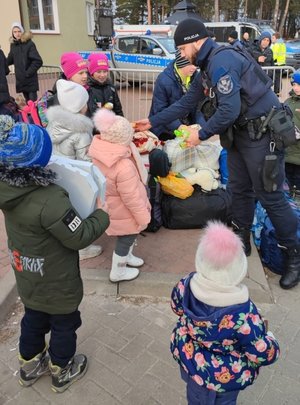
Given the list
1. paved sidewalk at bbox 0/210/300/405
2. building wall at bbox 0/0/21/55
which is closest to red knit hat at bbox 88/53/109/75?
paved sidewalk at bbox 0/210/300/405

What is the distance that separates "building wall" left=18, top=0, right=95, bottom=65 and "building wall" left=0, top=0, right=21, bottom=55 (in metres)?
0.67

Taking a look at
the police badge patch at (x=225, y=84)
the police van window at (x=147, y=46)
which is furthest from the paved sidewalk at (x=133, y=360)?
the police van window at (x=147, y=46)

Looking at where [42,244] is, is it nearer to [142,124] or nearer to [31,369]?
[31,369]

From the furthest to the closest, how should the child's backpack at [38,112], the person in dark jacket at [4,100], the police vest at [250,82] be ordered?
1. the person in dark jacket at [4,100]
2. the child's backpack at [38,112]
3. the police vest at [250,82]

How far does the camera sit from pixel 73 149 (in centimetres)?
324

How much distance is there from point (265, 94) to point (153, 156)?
4.35 feet

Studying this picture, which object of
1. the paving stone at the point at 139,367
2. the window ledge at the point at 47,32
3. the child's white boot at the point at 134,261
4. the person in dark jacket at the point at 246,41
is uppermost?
the window ledge at the point at 47,32

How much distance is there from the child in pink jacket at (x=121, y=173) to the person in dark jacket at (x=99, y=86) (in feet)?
4.15

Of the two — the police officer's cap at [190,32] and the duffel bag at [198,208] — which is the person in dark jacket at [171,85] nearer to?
the duffel bag at [198,208]

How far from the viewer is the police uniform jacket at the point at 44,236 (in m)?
1.83

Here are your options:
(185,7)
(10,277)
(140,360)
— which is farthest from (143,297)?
(185,7)

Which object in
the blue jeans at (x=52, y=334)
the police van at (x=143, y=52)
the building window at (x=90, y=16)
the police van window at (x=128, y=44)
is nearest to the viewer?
the blue jeans at (x=52, y=334)

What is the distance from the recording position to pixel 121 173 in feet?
9.29

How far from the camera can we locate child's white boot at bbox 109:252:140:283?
3221 millimetres
